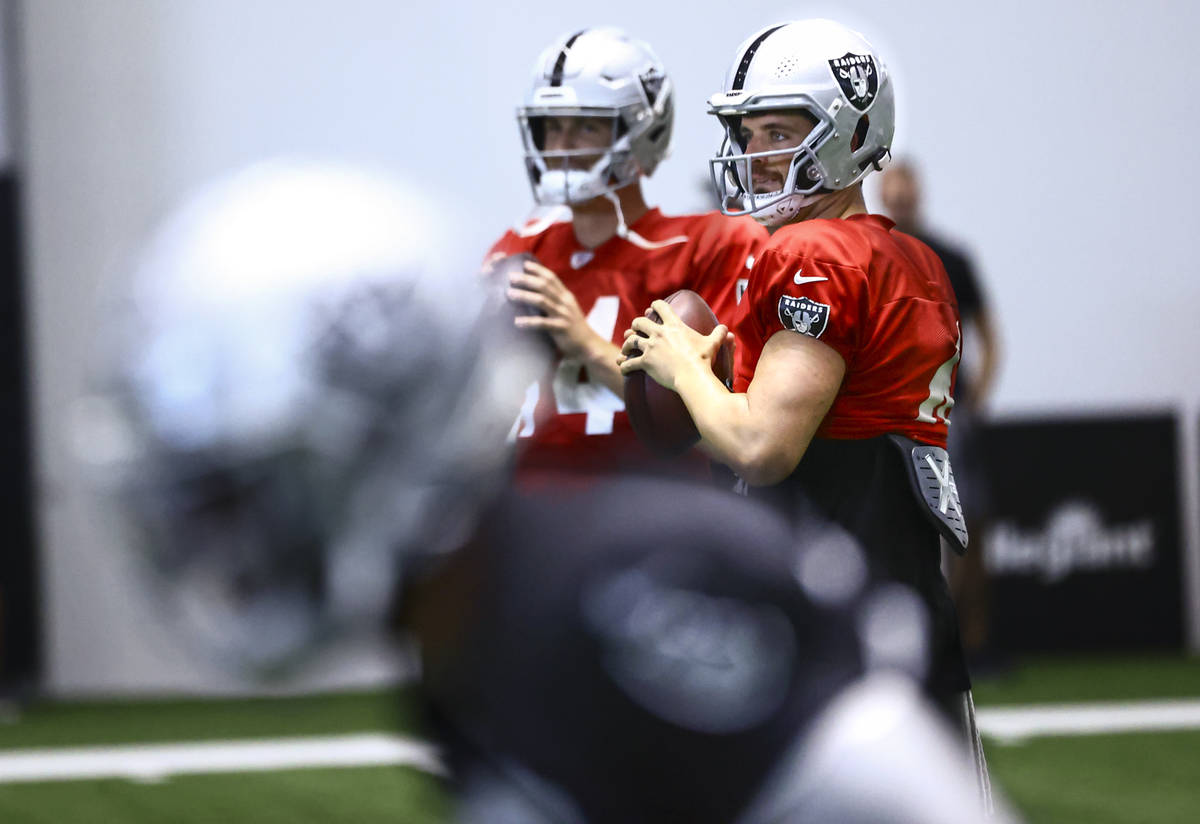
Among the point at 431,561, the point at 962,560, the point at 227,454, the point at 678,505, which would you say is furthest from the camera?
the point at 962,560

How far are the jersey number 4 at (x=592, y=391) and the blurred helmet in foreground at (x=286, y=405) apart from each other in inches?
66.4

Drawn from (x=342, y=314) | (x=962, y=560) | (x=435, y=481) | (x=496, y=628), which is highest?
(x=342, y=314)

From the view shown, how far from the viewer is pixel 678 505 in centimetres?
129

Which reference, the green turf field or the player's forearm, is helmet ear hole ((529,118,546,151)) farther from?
the green turf field

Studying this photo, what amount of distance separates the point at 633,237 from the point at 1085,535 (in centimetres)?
486

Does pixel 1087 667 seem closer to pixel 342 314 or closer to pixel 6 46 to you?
pixel 6 46

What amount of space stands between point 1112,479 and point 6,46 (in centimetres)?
549

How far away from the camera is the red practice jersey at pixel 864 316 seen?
2.06 meters

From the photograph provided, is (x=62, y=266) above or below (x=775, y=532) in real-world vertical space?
below

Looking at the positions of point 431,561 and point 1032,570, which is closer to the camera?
point 431,561

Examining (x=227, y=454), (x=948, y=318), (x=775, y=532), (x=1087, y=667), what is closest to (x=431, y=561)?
(x=227, y=454)

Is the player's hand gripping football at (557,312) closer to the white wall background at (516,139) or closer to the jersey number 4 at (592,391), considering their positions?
the jersey number 4 at (592,391)

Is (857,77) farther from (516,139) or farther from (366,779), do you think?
(516,139)

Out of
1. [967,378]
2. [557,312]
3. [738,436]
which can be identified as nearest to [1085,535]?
[967,378]
